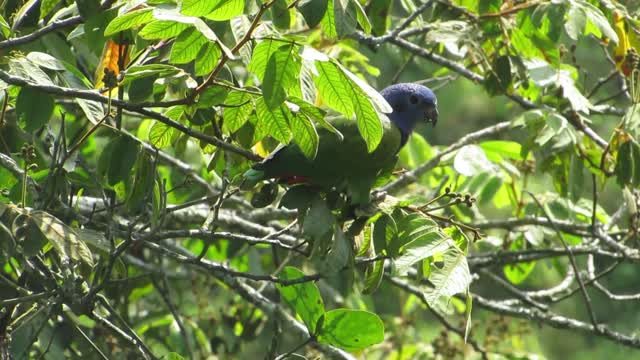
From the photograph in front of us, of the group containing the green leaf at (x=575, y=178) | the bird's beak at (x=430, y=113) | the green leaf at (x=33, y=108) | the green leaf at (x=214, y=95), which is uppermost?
the green leaf at (x=214, y=95)

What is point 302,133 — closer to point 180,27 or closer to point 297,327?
point 180,27

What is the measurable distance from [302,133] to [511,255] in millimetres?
1943

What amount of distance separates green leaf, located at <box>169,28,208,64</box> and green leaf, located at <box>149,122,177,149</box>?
45 cm

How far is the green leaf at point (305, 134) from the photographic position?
222 cm

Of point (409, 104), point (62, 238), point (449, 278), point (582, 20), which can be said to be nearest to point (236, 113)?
point (62, 238)

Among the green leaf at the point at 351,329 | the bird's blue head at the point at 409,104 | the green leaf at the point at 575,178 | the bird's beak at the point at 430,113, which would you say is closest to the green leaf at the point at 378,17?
the bird's blue head at the point at 409,104

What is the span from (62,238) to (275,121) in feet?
1.78

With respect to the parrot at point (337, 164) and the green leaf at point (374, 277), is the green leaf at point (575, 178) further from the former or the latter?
the green leaf at point (374, 277)

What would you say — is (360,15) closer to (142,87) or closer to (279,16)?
(279,16)

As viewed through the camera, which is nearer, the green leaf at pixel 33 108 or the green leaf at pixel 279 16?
the green leaf at pixel 279 16

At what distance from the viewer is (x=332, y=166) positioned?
8.71ft

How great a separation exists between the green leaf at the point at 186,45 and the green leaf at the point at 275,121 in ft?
0.63

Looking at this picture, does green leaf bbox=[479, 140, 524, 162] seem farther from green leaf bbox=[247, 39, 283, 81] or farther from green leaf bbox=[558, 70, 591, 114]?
green leaf bbox=[247, 39, 283, 81]

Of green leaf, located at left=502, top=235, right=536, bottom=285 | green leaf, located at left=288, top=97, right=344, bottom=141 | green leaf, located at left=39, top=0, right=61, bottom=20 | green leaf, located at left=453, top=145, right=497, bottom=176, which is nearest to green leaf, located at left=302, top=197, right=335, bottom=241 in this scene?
green leaf, located at left=288, top=97, right=344, bottom=141
